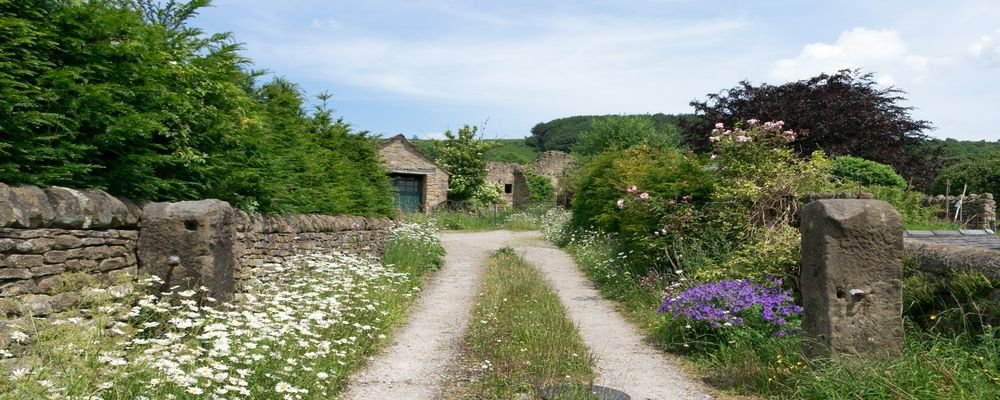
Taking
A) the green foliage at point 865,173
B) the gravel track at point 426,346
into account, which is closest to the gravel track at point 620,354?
the gravel track at point 426,346

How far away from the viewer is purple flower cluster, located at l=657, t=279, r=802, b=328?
595 cm

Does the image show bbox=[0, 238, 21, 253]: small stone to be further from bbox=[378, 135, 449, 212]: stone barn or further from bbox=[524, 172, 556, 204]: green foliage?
bbox=[524, 172, 556, 204]: green foliage

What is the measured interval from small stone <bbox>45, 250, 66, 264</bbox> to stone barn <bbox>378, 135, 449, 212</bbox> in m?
23.0

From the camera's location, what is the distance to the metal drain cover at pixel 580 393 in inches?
183

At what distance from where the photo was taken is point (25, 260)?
4.29m

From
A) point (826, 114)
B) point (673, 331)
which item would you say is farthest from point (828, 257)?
point (826, 114)

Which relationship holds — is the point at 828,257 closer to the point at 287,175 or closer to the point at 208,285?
the point at 208,285

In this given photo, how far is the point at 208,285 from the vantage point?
5.62 meters

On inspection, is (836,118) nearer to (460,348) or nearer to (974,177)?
(974,177)

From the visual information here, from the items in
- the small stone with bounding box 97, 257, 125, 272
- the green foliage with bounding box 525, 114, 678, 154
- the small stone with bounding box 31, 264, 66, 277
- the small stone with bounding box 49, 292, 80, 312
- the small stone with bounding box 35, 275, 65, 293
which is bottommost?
the small stone with bounding box 49, 292, 80, 312

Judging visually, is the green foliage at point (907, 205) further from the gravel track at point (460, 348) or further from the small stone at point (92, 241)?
the small stone at point (92, 241)

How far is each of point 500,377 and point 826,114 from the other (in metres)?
18.8

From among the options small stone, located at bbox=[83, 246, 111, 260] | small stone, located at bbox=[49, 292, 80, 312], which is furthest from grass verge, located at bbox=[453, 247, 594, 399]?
small stone, located at bbox=[83, 246, 111, 260]

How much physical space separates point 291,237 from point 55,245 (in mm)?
4138
